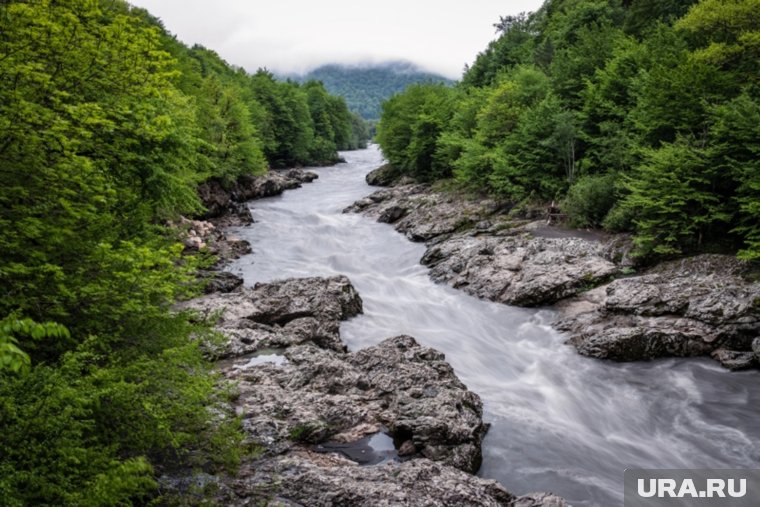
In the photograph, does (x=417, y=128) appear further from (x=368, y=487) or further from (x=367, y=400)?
(x=368, y=487)

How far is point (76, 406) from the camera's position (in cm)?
482

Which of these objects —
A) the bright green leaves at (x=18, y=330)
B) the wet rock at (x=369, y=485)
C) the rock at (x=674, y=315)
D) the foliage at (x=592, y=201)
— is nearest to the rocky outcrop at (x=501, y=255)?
the rock at (x=674, y=315)

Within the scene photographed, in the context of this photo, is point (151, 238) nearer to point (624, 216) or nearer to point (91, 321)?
point (91, 321)

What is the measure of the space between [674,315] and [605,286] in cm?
279

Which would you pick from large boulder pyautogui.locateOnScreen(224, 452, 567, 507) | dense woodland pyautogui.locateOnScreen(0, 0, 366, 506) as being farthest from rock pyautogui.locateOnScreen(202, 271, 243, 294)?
large boulder pyautogui.locateOnScreen(224, 452, 567, 507)

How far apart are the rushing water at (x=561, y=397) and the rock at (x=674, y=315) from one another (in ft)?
1.67

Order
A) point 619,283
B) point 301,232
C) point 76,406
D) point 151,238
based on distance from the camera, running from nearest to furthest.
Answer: point 76,406, point 151,238, point 619,283, point 301,232

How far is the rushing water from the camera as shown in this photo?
9328mm

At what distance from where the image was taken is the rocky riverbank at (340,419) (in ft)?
21.4

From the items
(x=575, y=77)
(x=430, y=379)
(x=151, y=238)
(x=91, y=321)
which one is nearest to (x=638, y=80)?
(x=575, y=77)

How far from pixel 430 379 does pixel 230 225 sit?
22.7 m

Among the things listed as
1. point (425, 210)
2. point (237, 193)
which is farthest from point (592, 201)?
point (237, 193)

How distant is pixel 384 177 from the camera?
157 feet

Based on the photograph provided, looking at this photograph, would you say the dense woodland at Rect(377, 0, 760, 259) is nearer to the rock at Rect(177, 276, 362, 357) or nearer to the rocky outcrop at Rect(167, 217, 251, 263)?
the rock at Rect(177, 276, 362, 357)
